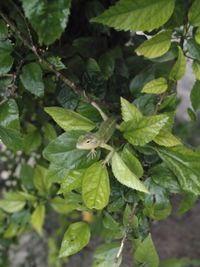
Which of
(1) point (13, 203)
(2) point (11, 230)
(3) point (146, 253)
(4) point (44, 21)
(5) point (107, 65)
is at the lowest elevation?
(2) point (11, 230)

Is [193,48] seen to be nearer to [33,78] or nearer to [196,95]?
[196,95]

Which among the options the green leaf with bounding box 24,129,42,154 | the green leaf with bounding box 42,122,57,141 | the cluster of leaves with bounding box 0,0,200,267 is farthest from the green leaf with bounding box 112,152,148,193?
the green leaf with bounding box 24,129,42,154

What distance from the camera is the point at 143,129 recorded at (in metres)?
0.67

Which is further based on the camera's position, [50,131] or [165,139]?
[50,131]

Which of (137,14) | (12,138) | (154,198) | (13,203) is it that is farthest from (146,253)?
(13,203)

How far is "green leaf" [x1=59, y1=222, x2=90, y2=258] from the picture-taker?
2.84ft

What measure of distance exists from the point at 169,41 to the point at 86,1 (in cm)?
28

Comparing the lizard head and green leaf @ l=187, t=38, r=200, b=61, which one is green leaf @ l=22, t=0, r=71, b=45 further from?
green leaf @ l=187, t=38, r=200, b=61

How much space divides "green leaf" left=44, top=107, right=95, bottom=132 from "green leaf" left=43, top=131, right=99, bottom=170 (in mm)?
19

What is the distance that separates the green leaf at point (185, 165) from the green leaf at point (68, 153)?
0.12m

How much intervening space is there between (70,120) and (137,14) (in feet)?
0.63

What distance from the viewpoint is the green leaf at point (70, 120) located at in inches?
28.5

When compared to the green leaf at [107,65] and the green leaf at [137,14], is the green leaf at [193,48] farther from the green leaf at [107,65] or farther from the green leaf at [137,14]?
the green leaf at [107,65]

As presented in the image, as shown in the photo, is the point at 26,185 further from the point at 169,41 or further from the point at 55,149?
the point at 169,41
